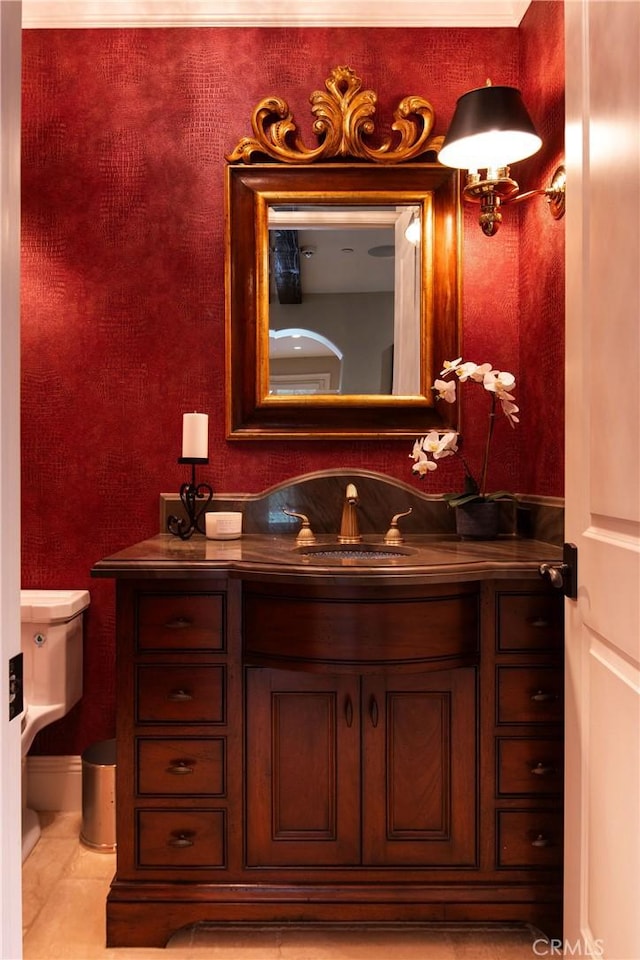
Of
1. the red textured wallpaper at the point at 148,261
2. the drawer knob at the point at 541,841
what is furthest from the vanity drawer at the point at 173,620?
the drawer knob at the point at 541,841

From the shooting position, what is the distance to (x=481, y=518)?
2053 mm

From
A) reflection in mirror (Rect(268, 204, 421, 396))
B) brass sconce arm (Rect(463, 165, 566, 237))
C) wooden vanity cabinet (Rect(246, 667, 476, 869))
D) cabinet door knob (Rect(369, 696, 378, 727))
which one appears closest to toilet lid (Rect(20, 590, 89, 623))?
wooden vanity cabinet (Rect(246, 667, 476, 869))

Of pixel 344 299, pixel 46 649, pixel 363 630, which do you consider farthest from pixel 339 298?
pixel 46 649

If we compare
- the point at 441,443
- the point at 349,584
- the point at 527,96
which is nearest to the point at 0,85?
the point at 349,584

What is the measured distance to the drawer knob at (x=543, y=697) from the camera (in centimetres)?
164

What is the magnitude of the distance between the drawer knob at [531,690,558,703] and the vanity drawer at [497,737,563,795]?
0.10 meters

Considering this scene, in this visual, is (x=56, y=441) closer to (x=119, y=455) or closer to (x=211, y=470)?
(x=119, y=455)

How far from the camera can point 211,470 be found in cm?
225

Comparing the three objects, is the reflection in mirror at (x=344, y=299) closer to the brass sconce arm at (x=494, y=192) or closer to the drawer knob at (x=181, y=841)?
the brass sconce arm at (x=494, y=192)

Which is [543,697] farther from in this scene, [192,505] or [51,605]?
[51,605]

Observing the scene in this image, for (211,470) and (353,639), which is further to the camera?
(211,470)

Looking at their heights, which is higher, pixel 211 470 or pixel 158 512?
pixel 211 470

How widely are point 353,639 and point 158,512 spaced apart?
37.8 inches

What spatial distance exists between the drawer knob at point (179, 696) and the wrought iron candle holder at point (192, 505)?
546 millimetres
